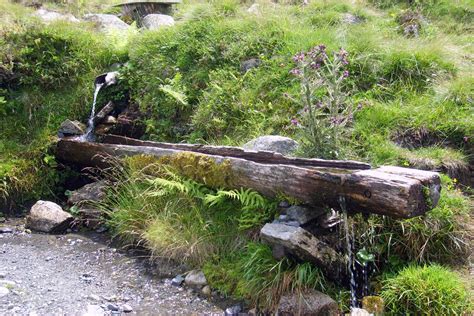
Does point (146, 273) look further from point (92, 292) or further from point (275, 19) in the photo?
point (275, 19)

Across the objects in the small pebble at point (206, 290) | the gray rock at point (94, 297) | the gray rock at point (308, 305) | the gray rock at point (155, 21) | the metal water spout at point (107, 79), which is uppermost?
the gray rock at point (155, 21)

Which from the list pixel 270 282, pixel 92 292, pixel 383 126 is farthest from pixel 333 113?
pixel 92 292

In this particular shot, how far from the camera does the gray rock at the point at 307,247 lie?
14.1 feet

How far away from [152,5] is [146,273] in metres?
9.09

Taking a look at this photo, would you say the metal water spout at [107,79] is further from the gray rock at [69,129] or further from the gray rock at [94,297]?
the gray rock at [94,297]

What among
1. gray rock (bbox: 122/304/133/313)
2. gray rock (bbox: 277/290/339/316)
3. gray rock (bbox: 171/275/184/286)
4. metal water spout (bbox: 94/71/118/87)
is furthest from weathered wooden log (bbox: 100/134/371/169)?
metal water spout (bbox: 94/71/118/87)

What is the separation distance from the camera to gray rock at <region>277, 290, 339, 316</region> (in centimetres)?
407

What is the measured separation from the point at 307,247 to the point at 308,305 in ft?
1.69

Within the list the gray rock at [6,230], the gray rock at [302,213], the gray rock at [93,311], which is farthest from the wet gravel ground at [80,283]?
the gray rock at [302,213]

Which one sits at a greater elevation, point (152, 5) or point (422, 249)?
point (152, 5)

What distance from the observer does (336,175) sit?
4.25 meters

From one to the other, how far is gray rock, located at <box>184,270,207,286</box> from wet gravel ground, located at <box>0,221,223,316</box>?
0.10 metres

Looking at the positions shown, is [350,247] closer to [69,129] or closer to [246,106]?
[246,106]

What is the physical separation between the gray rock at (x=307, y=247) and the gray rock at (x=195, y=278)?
991 millimetres
